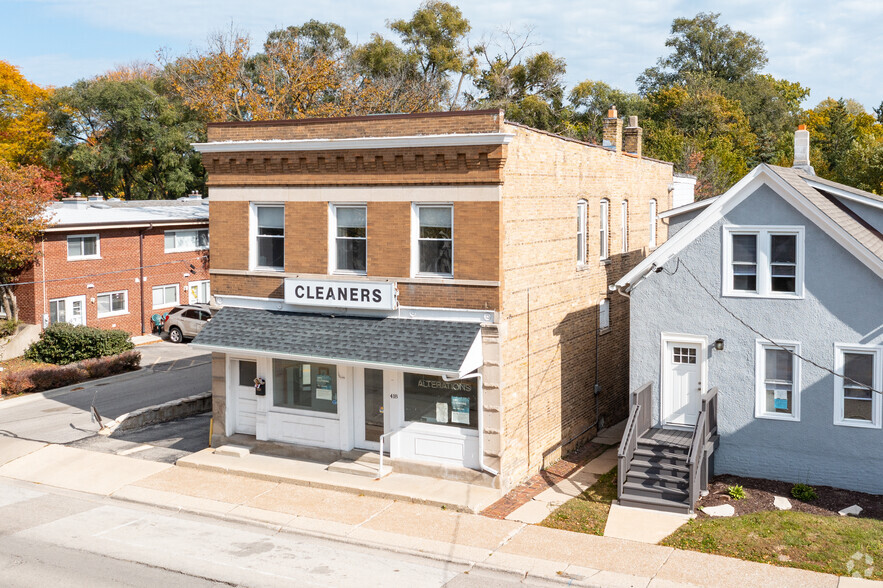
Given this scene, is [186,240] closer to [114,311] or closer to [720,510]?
[114,311]

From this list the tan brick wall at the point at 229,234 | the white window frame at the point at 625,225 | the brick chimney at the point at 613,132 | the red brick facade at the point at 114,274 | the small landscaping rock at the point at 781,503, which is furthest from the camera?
the red brick facade at the point at 114,274

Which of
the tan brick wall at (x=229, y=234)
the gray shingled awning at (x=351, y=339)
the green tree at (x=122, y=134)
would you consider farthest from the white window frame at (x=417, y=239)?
the green tree at (x=122, y=134)

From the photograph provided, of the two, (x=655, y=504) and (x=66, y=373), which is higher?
(x=66, y=373)

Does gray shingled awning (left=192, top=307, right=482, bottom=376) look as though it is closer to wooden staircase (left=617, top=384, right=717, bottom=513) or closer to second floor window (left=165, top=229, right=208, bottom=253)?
wooden staircase (left=617, top=384, right=717, bottom=513)

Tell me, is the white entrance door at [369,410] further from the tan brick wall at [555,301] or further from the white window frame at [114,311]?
the white window frame at [114,311]

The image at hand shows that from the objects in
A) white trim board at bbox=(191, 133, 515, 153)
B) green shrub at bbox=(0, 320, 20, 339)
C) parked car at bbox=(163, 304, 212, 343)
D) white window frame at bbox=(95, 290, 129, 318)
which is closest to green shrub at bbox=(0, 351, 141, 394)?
green shrub at bbox=(0, 320, 20, 339)

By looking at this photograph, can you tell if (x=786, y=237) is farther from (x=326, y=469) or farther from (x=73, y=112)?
(x=73, y=112)

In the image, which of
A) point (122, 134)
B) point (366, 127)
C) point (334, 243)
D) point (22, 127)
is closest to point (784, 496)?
point (334, 243)
